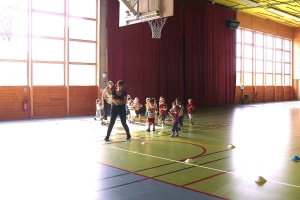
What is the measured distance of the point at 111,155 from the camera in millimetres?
7883

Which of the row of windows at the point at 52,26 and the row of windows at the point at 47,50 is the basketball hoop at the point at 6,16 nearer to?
the row of windows at the point at 52,26

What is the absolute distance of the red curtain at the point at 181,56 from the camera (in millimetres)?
20109

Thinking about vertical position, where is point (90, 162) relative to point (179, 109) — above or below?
below

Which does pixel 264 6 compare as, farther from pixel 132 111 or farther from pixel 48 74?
pixel 48 74

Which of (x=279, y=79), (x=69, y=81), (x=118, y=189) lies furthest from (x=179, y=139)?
(x=279, y=79)

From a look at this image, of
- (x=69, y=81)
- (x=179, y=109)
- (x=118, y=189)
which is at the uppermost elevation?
(x=69, y=81)

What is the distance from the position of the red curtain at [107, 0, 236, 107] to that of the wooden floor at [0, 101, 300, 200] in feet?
32.4

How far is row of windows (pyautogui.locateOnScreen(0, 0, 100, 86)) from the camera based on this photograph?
16.8 meters

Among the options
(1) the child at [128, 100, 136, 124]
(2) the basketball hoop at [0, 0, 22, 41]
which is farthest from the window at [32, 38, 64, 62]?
(1) the child at [128, 100, 136, 124]

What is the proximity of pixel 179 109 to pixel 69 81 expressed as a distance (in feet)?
31.1

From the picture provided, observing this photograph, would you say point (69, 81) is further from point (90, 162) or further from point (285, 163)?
point (285, 163)

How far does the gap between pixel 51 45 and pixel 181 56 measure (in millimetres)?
9350

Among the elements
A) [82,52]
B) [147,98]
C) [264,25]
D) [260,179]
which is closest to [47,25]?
[82,52]

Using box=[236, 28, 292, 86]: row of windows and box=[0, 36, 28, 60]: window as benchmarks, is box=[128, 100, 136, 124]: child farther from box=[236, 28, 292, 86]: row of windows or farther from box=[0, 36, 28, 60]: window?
box=[236, 28, 292, 86]: row of windows
